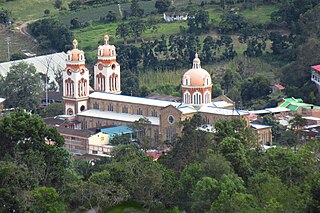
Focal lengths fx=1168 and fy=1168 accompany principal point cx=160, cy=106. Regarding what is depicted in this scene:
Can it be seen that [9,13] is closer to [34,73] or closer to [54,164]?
[34,73]

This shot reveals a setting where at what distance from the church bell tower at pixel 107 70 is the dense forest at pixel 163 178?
1705 centimetres

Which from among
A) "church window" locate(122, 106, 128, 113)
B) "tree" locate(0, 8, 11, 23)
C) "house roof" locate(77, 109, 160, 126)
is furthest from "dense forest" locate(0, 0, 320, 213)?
"tree" locate(0, 8, 11, 23)

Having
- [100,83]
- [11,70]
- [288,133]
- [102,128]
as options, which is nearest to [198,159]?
[288,133]

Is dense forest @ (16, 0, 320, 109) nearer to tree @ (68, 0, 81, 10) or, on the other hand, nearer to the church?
tree @ (68, 0, 81, 10)

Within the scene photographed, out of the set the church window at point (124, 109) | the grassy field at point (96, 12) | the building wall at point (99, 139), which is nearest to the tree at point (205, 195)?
the building wall at point (99, 139)

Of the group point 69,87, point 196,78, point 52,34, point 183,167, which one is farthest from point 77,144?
point 52,34

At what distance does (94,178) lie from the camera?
42344 mm

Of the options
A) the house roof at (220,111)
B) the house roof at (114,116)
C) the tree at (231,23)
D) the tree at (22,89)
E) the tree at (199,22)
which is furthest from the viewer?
the tree at (199,22)

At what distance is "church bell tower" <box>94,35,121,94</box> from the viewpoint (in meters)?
62.8

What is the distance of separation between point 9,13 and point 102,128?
29714 mm

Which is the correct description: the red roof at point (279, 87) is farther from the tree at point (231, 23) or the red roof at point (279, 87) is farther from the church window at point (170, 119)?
the church window at point (170, 119)

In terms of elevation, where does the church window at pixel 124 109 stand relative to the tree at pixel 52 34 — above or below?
below

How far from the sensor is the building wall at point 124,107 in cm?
5912

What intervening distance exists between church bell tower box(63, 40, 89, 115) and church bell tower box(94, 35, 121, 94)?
1.21 meters
